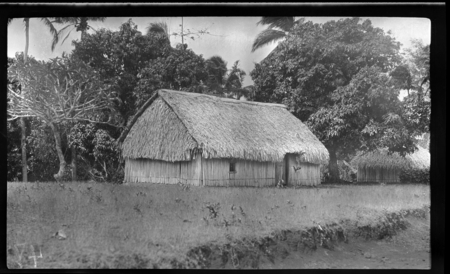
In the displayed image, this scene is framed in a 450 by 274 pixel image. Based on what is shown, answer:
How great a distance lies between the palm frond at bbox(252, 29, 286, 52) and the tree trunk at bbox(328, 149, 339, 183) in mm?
1950

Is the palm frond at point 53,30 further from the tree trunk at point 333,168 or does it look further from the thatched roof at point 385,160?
the thatched roof at point 385,160

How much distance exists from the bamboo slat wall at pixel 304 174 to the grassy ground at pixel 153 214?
23 centimetres

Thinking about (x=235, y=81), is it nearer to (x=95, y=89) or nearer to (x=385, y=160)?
(x=95, y=89)

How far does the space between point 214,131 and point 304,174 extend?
5.19 feet

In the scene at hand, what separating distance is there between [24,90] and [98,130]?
118 cm

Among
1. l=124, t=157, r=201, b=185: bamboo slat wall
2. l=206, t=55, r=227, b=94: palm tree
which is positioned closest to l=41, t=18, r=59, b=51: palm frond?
l=124, t=157, r=201, b=185: bamboo slat wall

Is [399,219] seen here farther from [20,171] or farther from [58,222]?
[20,171]

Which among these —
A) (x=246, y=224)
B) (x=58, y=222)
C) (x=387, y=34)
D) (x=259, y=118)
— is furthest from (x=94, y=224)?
(x=387, y=34)

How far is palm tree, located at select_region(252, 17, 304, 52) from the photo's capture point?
6.06 meters

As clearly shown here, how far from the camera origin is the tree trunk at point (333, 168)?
6789 millimetres

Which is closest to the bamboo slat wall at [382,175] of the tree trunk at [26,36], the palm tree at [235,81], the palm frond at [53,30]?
the palm tree at [235,81]

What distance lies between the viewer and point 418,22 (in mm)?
5879

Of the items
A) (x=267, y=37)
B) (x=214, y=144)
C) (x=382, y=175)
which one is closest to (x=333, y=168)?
(x=382, y=175)

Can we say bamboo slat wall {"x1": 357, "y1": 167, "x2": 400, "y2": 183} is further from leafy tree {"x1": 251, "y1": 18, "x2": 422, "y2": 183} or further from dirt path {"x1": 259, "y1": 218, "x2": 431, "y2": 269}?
dirt path {"x1": 259, "y1": 218, "x2": 431, "y2": 269}
